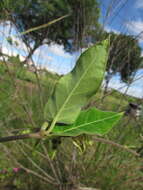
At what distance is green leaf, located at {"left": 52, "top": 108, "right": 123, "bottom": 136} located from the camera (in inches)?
6.2

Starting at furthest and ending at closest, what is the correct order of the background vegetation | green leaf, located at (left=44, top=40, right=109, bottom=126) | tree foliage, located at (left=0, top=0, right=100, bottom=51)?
1. the background vegetation
2. tree foliage, located at (left=0, top=0, right=100, bottom=51)
3. green leaf, located at (left=44, top=40, right=109, bottom=126)

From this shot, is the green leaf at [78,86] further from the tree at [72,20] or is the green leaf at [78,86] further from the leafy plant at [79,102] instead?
the tree at [72,20]

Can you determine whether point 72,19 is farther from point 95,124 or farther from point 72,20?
point 95,124

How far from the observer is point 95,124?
0.52 feet

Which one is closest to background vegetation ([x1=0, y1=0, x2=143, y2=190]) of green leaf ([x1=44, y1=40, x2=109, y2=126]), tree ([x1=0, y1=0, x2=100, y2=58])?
tree ([x1=0, y1=0, x2=100, y2=58])

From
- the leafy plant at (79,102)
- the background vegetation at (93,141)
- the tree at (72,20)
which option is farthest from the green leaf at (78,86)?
the background vegetation at (93,141)

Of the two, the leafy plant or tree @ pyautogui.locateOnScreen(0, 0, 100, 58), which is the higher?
tree @ pyautogui.locateOnScreen(0, 0, 100, 58)

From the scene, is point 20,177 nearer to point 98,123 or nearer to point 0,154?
point 0,154

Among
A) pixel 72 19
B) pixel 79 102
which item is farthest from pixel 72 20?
pixel 79 102

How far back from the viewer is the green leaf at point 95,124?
0.52 ft

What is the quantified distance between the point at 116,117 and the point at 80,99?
0.04 metres

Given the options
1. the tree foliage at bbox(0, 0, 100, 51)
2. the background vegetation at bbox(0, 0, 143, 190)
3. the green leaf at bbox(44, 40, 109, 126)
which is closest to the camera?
the green leaf at bbox(44, 40, 109, 126)

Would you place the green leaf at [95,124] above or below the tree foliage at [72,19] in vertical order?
below

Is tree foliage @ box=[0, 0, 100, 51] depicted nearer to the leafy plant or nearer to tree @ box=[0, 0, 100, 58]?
tree @ box=[0, 0, 100, 58]
